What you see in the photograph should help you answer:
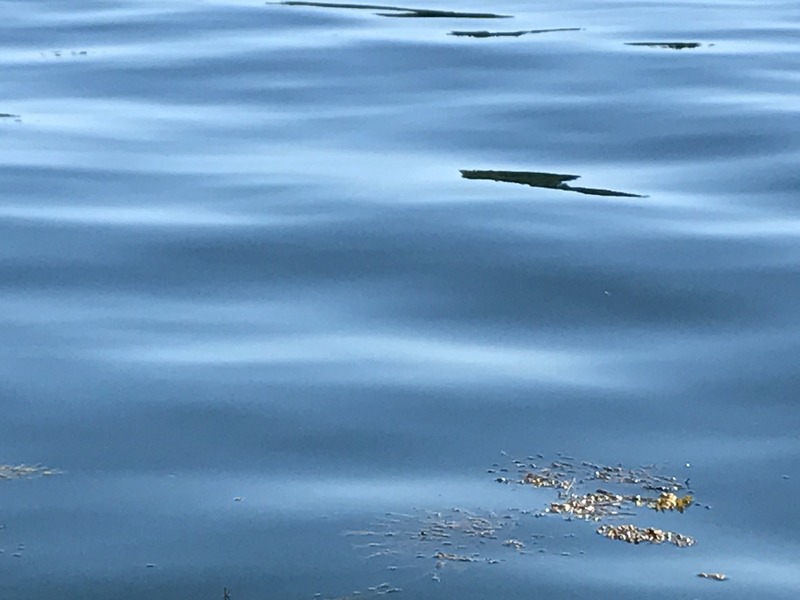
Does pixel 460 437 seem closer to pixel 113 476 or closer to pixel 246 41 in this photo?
pixel 113 476

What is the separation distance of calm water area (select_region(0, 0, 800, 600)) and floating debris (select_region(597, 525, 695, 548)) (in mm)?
33

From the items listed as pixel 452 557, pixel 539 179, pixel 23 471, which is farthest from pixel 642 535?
pixel 539 179

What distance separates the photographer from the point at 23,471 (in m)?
4.69

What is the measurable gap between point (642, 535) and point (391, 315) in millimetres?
1828

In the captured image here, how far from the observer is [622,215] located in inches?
280

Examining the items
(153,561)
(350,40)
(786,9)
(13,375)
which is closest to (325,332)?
(13,375)

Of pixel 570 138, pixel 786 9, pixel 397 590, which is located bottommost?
pixel 397 590

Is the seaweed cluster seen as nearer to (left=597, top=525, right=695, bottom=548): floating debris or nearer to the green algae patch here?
(left=597, top=525, right=695, bottom=548): floating debris

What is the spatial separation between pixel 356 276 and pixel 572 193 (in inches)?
58.1

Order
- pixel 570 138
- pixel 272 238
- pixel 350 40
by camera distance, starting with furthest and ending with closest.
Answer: pixel 350 40, pixel 570 138, pixel 272 238

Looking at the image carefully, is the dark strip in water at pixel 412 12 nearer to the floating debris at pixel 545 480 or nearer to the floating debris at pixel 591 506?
the floating debris at pixel 545 480

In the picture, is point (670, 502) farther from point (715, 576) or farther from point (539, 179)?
point (539, 179)

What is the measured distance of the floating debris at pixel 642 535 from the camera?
4312mm

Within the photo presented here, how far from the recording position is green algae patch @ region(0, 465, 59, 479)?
466 centimetres
